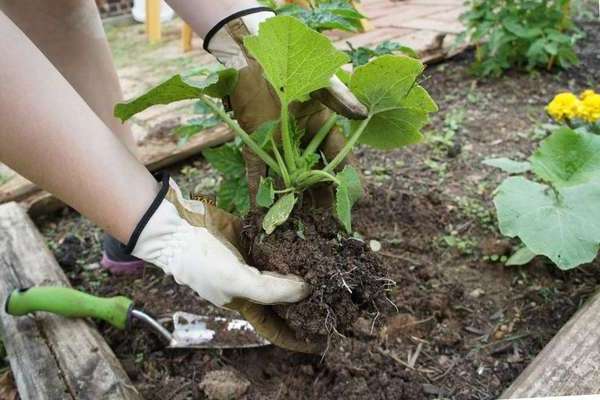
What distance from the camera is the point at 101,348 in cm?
127

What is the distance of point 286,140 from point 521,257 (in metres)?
0.74

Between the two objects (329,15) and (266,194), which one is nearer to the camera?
(266,194)

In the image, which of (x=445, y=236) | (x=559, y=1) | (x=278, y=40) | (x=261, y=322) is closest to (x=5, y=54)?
(x=278, y=40)

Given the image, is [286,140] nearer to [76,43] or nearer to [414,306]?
[414,306]

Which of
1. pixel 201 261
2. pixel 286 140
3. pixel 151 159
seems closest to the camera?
pixel 201 261

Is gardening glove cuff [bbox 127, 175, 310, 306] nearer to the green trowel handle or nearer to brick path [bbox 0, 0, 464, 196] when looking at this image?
the green trowel handle

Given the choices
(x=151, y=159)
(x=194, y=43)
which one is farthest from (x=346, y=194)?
(x=194, y=43)

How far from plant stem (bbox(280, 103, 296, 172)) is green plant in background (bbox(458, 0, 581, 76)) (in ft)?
5.84

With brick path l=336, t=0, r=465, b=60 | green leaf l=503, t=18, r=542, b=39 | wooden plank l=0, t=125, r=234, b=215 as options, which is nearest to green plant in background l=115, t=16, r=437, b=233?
wooden plank l=0, t=125, r=234, b=215

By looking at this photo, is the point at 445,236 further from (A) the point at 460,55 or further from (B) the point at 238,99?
(A) the point at 460,55

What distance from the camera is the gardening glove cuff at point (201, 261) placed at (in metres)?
0.94

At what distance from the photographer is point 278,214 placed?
0.98 metres

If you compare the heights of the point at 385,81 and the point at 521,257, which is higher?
the point at 385,81

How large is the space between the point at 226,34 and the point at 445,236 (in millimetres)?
849
